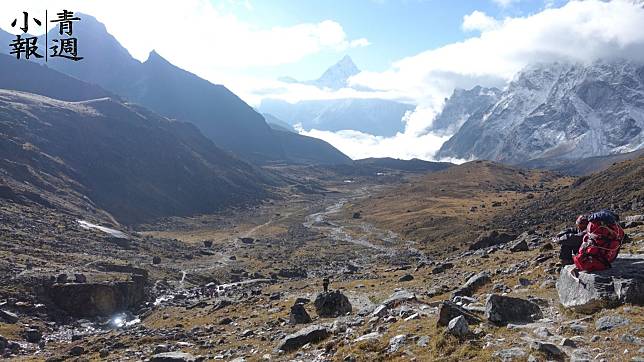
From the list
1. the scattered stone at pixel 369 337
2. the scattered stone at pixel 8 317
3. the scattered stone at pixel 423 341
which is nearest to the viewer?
the scattered stone at pixel 423 341

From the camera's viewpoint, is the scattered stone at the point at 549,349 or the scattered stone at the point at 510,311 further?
the scattered stone at the point at 510,311

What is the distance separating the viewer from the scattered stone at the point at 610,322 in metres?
17.5

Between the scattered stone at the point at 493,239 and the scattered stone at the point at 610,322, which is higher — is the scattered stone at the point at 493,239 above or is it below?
below

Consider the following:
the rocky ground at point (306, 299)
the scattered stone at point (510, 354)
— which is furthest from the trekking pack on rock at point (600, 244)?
the scattered stone at point (510, 354)

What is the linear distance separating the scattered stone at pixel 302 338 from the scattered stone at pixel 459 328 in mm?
8828

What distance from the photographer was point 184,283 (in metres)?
81.4

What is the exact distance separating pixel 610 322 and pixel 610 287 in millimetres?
1857

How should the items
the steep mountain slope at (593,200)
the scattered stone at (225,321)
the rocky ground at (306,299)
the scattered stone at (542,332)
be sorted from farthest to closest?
the steep mountain slope at (593,200) < the scattered stone at (225,321) < the rocky ground at (306,299) < the scattered stone at (542,332)

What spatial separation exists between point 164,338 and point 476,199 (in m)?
171

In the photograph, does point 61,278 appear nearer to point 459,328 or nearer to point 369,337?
point 369,337

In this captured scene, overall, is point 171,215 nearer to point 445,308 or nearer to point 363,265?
point 363,265

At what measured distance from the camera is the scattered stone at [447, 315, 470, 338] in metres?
19.7

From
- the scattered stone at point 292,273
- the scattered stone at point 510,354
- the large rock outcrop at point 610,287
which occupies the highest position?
the large rock outcrop at point 610,287

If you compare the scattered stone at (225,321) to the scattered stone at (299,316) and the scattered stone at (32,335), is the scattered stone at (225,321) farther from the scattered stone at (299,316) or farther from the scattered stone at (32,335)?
the scattered stone at (32,335)
